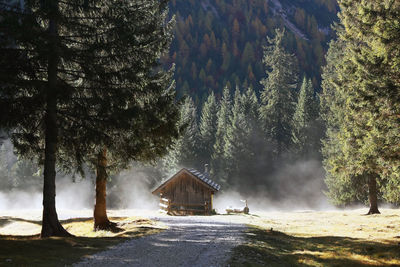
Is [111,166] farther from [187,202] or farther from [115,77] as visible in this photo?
[187,202]

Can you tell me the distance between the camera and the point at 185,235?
16.0m

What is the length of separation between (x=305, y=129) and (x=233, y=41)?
356ft

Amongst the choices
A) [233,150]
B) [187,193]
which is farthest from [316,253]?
[233,150]

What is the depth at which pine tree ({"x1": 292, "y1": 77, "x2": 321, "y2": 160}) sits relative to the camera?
217 feet

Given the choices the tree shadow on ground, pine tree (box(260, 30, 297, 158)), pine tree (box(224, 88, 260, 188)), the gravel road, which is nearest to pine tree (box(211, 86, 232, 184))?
pine tree (box(224, 88, 260, 188))

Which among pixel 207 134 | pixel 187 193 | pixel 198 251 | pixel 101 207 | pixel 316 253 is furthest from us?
pixel 207 134

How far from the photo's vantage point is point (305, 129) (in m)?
66.9

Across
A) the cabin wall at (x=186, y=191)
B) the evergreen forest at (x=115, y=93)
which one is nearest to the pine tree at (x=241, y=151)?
the evergreen forest at (x=115, y=93)

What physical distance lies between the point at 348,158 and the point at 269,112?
48.4 metres

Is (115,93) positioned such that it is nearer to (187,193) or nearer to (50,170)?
(50,170)

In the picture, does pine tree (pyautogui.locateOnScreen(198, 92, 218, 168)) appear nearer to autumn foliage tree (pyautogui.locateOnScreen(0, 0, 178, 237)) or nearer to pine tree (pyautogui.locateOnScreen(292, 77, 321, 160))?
pine tree (pyautogui.locateOnScreen(292, 77, 321, 160))

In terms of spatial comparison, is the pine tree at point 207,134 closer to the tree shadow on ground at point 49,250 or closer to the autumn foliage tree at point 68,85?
the autumn foliage tree at point 68,85

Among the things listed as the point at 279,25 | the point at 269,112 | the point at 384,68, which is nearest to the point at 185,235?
the point at 384,68

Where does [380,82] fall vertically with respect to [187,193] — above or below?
above
